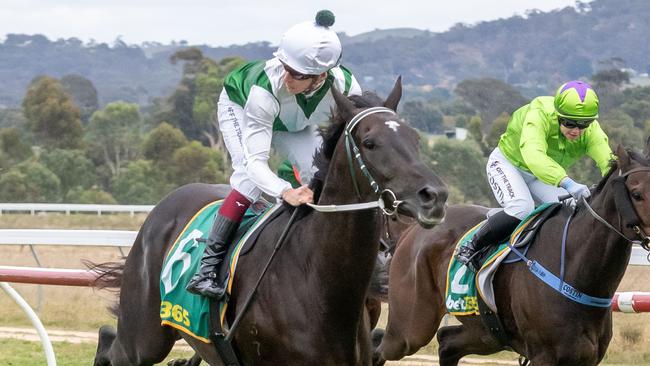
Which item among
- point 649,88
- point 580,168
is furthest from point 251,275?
point 649,88

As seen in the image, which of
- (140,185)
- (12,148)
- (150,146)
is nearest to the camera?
(140,185)

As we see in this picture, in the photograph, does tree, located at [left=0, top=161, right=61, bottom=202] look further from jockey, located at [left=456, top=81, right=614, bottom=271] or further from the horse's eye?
the horse's eye

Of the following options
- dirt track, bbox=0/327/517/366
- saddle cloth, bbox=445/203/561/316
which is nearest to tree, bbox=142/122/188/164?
dirt track, bbox=0/327/517/366

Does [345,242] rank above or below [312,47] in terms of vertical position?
below

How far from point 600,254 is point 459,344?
178cm

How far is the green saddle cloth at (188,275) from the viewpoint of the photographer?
541 centimetres

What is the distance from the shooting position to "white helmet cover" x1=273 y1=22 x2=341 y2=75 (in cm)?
496

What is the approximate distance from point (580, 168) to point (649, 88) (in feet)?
95.5

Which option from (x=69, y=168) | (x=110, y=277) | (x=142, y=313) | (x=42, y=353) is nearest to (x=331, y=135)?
(x=142, y=313)

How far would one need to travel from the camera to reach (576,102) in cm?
649

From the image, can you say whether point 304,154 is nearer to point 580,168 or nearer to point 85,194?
point 580,168

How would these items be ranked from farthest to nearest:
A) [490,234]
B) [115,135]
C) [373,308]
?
[115,135] → [490,234] → [373,308]

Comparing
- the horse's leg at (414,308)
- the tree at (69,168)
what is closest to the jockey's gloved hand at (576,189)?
the horse's leg at (414,308)

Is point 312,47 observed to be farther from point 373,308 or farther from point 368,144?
point 373,308
